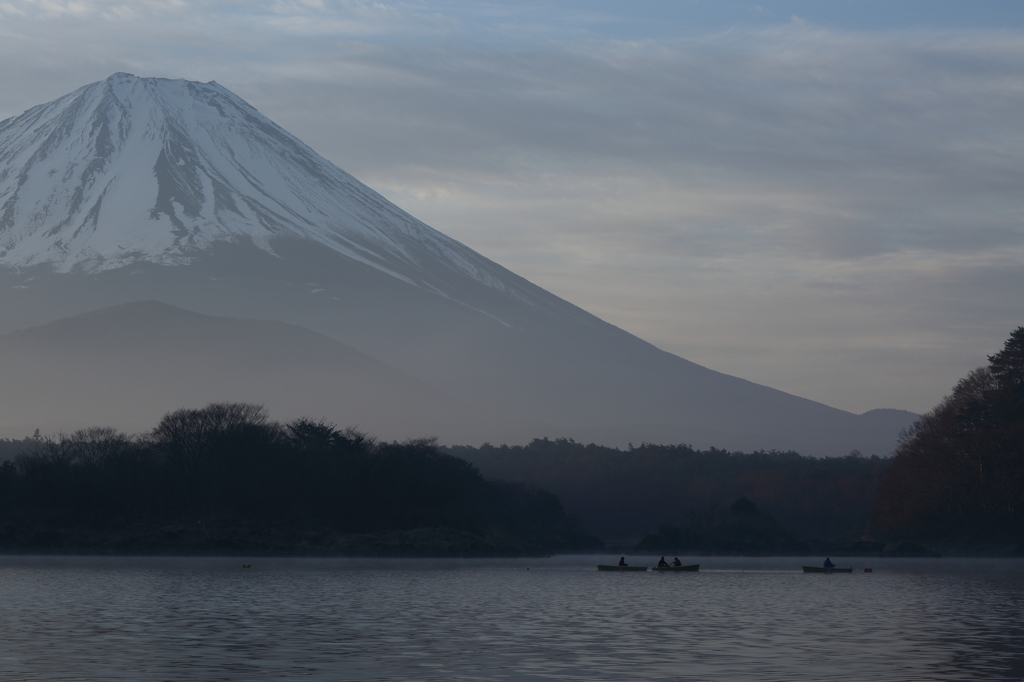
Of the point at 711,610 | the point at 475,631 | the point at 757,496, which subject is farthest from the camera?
the point at 757,496

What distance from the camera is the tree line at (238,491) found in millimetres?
121688

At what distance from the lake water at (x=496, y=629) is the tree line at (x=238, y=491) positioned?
4967cm

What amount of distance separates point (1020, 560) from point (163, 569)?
7210 cm

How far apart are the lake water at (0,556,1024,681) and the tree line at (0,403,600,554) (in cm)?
4967

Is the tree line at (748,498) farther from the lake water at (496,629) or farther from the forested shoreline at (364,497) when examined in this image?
the lake water at (496,629)

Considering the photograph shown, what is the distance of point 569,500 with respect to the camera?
198m

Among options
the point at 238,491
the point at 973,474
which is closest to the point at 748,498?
the point at 973,474

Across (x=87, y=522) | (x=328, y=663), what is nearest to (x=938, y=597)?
(x=328, y=663)

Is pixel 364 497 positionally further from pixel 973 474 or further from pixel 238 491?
pixel 973 474

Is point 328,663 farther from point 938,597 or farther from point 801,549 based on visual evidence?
point 801,549

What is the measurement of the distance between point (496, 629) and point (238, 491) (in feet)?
303

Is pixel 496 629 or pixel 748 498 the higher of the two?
pixel 748 498

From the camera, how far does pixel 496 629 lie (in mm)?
40469

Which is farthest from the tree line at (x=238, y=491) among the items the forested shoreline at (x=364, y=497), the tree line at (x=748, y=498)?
the tree line at (x=748, y=498)
